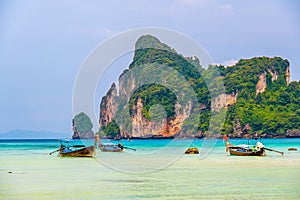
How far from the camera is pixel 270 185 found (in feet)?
48.2

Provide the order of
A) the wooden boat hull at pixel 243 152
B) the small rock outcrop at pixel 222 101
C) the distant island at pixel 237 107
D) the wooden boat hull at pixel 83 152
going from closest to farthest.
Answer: the wooden boat hull at pixel 83 152 < the wooden boat hull at pixel 243 152 < the distant island at pixel 237 107 < the small rock outcrop at pixel 222 101

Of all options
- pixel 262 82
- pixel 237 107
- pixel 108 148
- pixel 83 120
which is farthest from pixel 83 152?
pixel 237 107

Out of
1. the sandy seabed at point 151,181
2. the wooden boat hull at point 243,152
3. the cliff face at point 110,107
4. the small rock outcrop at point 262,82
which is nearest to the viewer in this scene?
the sandy seabed at point 151,181

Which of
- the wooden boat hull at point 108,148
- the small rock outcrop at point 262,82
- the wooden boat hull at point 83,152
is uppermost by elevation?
the small rock outcrop at point 262,82

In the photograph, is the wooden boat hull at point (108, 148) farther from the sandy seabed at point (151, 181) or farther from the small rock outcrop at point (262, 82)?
the small rock outcrop at point (262, 82)

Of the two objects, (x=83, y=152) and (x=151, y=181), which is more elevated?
(x=83, y=152)

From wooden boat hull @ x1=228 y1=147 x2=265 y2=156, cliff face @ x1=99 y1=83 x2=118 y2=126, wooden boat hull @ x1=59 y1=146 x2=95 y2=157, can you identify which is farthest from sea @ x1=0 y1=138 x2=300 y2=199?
cliff face @ x1=99 y1=83 x2=118 y2=126

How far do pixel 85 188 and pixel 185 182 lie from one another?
2749 mm

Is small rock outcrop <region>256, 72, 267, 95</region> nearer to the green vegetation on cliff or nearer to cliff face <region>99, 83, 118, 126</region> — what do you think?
cliff face <region>99, 83, 118, 126</region>

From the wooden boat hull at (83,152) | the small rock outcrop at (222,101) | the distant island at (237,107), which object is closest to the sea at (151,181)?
the wooden boat hull at (83,152)

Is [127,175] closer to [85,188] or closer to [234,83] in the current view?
[85,188]

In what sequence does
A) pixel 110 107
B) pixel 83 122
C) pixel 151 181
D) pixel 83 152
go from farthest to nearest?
pixel 110 107
pixel 83 122
pixel 83 152
pixel 151 181

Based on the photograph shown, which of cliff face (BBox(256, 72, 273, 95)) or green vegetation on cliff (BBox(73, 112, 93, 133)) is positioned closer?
green vegetation on cliff (BBox(73, 112, 93, 133))

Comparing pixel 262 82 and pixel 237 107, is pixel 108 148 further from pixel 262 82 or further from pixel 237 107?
pixel 237 107
